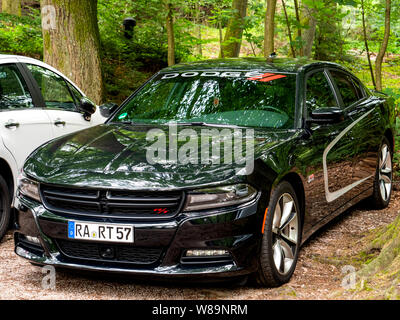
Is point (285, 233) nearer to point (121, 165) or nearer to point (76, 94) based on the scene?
point (121, 165)

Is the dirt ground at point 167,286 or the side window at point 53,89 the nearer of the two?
the dirt ground at point 167,286

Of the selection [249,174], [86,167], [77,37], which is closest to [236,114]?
[249,174]

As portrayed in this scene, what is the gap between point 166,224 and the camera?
3.68 meters

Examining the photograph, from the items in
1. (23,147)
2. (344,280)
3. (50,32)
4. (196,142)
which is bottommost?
(344,280)

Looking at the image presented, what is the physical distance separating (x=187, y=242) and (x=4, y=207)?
2477mm

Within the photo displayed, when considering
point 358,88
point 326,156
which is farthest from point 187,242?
point 358,88

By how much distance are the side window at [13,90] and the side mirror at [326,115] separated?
298cm

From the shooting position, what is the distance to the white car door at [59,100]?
6.32 metres

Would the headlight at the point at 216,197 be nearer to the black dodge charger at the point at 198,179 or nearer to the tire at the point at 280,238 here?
the black dodge charger at the point at 198,179

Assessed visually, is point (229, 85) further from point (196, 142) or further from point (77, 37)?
point (77, 37)

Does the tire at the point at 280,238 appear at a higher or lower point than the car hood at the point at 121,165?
lower

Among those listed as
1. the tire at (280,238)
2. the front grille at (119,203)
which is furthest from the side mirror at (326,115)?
the front grille at (119,203)

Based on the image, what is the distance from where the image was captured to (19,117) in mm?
5766
